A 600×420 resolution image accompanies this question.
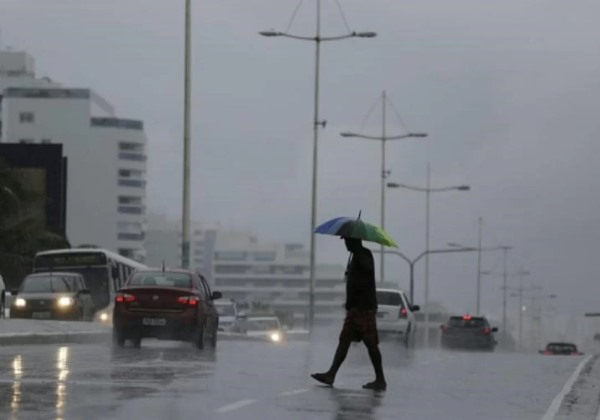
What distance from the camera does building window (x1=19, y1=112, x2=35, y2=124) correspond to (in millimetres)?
177625

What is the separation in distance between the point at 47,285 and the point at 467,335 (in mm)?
21343

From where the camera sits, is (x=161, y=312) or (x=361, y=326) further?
(x=161, y=312)

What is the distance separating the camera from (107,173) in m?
186

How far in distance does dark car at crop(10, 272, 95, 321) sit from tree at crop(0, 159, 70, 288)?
82.0 ft

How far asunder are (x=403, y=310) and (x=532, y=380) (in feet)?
78.8

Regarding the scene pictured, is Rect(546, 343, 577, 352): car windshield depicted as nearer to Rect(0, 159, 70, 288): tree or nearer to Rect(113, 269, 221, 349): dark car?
Rect(0, 159, 70, 288): tree

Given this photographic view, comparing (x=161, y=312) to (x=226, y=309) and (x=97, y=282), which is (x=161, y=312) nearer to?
(x=97, y=282)

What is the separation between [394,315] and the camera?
47.7 metres

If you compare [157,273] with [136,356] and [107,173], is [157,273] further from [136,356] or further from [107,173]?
[107,173]

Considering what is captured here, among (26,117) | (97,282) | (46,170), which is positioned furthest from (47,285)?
(26,117)

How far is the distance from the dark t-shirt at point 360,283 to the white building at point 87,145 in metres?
156

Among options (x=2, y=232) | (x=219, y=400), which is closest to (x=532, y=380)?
(x=219, y=400)

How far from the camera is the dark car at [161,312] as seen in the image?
3083 centimetres

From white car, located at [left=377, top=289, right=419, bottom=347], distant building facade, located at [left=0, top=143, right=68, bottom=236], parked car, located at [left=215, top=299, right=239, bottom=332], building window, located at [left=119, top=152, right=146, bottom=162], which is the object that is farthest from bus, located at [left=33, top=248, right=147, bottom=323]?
building window, located at [left=119, top=152, right=146, bottom=162]
